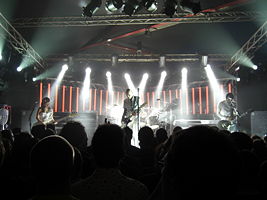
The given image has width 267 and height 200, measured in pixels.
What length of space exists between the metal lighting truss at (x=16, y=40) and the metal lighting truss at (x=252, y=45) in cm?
884

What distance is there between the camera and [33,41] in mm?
12523

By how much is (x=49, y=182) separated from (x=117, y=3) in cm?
731

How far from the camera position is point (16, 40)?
1009 centimetres

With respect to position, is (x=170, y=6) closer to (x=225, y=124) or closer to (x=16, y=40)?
(x=225, y=124)

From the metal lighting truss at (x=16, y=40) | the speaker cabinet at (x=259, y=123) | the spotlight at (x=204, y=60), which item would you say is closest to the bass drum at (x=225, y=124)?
the speaker cabinet at (x=259, y=123)

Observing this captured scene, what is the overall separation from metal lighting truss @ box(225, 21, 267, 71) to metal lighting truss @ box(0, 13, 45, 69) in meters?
8.84

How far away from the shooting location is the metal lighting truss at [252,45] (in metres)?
9.55

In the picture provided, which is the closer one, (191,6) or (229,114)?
(191,6)

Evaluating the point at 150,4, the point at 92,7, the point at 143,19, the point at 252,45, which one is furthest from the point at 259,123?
the point at 92,7

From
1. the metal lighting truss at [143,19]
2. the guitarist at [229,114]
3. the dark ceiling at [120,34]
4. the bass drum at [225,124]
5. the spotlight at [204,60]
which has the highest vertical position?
the dark ceiling at [120,34]

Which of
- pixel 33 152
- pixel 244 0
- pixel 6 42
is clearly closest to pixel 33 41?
pixel 6 42

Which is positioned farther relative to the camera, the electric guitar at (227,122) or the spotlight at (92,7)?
the electric guitar at (227,122)

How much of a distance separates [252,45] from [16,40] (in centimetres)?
910

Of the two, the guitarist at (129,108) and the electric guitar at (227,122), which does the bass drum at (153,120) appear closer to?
the electric guitar at (227,122)
